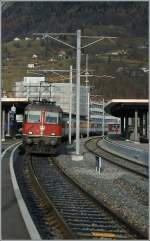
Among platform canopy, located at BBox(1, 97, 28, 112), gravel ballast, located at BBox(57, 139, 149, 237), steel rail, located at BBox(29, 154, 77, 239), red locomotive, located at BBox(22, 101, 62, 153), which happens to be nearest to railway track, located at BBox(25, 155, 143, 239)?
steel rail, located at BBox(29, 154, 77, 239)

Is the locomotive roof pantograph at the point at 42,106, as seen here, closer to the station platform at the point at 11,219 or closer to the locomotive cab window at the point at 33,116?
the locomotive cab window at the point at 33,116

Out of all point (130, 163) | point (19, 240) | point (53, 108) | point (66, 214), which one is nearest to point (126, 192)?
A: point (66, 214)

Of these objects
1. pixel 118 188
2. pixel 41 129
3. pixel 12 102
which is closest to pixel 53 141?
pixel 41 129

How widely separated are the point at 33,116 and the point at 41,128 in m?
0.85

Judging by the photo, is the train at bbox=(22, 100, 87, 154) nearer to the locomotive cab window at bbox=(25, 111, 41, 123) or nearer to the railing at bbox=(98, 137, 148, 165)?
the locomotive cab window at bbox=(25, 111, 41, 123)

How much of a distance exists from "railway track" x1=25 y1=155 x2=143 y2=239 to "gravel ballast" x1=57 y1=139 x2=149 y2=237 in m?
0.33

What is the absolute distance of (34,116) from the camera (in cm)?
3272

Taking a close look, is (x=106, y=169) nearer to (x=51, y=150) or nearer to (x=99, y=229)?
(x=51, y=150)

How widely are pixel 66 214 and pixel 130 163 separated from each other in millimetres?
18335

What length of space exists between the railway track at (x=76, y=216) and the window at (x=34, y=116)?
13.3 meters

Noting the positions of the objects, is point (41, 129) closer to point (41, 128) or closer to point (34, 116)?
point (41, 128)

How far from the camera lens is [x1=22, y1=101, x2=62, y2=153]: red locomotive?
106 feet

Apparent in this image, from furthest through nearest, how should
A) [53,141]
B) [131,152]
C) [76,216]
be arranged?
1. [131,152]
2. [53,141]
3. [76,216]

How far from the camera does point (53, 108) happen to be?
33219mm
